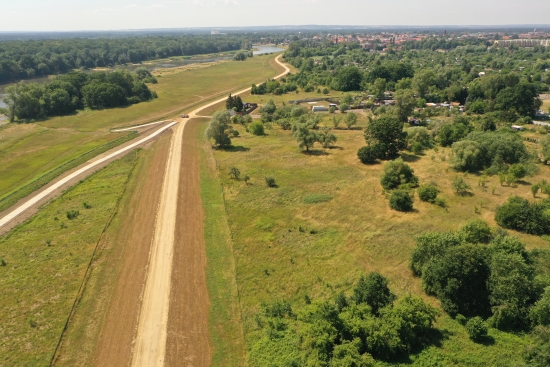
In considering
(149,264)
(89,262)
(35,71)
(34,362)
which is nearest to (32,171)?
(89,262)

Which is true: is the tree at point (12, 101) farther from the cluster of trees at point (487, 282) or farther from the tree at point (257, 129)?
the cluster of trees at point (487, 282)

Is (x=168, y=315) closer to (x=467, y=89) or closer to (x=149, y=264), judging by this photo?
(x=149, y=264)

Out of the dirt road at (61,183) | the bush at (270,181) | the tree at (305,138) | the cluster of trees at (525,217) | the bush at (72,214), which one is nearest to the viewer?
the cluster of trees at (525,217)

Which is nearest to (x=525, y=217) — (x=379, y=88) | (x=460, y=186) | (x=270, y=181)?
(x=460, y=186)

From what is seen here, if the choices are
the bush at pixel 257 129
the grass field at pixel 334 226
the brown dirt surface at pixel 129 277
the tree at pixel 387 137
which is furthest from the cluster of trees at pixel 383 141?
the brown dirt surface at pixel 129 277

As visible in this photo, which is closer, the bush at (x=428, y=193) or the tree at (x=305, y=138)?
the bush at (x=428, y=193)

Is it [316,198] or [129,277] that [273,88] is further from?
[129,277]
